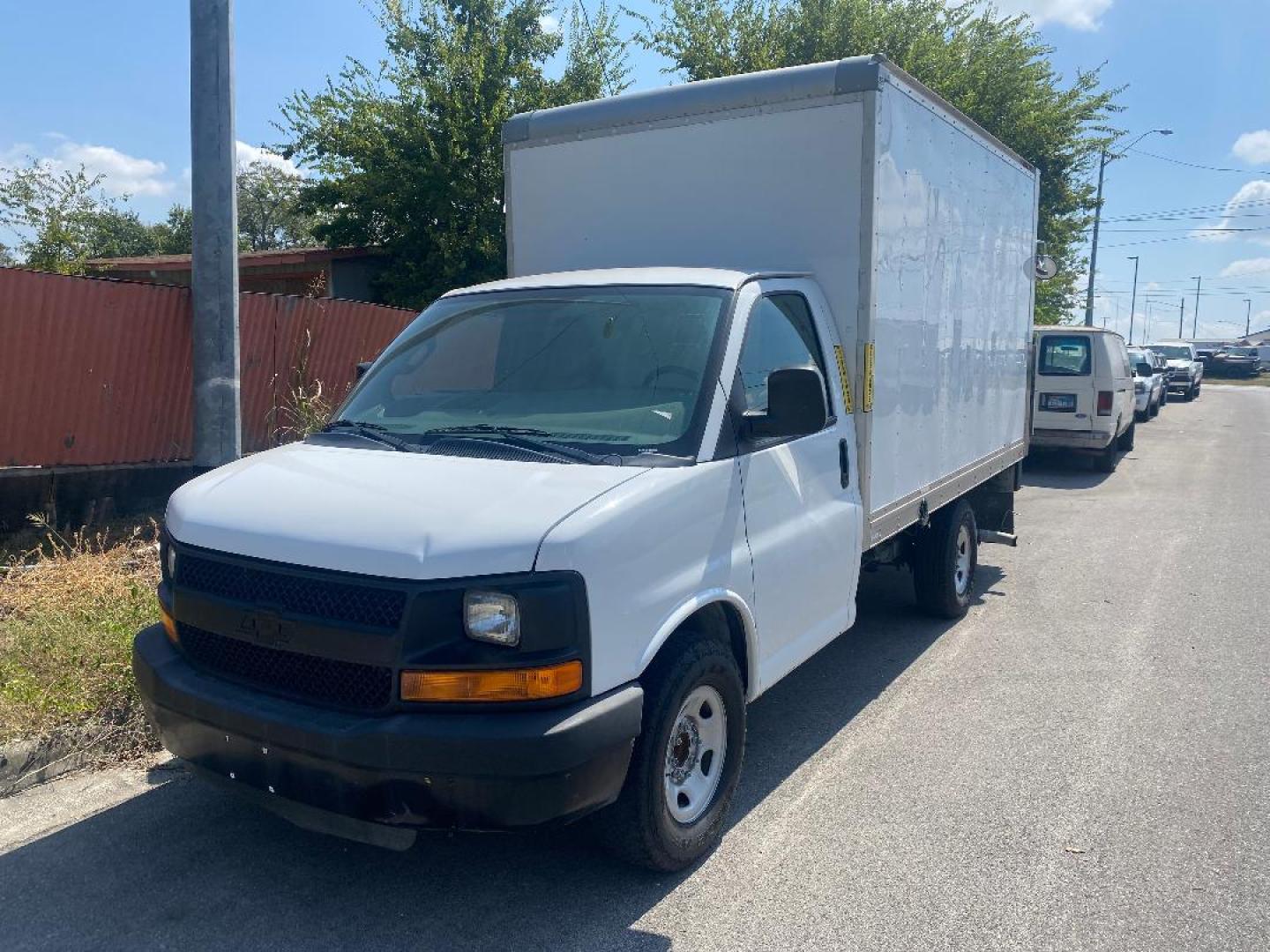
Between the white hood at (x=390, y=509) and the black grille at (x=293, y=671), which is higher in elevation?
the white hood at (x=390, y=509)

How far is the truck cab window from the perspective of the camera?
421cm

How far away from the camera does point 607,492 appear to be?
131 inches

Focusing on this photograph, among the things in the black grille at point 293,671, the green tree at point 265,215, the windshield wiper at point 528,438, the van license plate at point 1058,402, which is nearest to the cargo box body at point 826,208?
the windshield wiper at point 528,438

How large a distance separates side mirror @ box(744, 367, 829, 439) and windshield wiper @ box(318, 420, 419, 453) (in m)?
1.30

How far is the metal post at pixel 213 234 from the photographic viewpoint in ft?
22.9

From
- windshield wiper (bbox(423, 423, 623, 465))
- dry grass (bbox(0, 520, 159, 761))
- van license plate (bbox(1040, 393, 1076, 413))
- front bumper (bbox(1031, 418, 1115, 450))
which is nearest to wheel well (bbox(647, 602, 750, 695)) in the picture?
windshield wiper (bbox(423, 423, 623, 465))

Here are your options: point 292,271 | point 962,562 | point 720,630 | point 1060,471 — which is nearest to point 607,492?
point 720,630

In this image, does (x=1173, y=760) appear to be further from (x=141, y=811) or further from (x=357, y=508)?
(x=141, y=811)

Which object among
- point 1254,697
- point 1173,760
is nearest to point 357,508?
point 1173,760

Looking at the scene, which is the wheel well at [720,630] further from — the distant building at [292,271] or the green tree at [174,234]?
the green tree at [174,234]

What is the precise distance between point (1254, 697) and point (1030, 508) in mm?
6616

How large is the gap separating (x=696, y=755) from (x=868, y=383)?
203 centimetres

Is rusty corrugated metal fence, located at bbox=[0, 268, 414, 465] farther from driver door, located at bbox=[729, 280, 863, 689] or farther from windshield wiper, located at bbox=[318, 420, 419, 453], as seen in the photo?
driver door, located at bbox=[729, 280, 863, 689]

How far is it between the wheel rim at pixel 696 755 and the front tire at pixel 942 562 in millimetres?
3356
